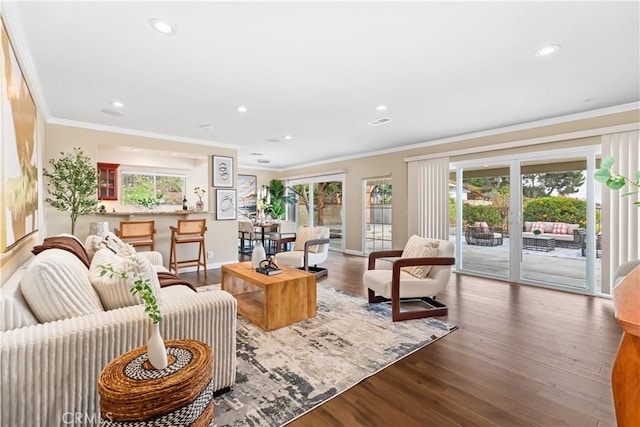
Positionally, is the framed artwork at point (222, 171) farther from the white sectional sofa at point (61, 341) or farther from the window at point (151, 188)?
the white sectional sofa at point (61, 341)

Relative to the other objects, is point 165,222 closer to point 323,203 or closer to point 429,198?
point 323,203

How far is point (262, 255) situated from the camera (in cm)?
345

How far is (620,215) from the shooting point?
3.71 metres

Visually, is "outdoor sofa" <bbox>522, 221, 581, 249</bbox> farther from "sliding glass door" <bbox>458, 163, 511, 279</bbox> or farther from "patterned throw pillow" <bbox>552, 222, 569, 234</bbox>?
"sliding glass door" <bbox>458, 163, 511, 279</bbox>

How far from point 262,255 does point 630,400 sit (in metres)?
3.04

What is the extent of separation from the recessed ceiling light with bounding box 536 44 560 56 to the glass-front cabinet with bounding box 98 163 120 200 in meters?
7.84

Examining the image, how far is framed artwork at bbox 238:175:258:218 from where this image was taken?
352 inches

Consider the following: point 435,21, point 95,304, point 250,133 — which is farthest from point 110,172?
point 435,21

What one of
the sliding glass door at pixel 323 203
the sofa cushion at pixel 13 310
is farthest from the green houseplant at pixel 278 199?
the sofa cushion at pixel 13 310

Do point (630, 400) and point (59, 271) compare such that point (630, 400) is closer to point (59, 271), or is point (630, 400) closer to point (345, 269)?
point (59, 271)

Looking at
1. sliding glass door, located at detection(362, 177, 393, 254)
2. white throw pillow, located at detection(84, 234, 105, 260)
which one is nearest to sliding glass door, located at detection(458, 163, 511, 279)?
sliding glass door, located at detection(362, 177, 393, 254)

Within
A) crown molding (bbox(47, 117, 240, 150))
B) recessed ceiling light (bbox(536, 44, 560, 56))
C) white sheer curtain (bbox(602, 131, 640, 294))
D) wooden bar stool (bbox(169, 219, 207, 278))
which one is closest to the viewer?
recessed ceiling light (bbox(536, 44, 560, 56))

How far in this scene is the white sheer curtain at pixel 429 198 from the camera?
5344 millimetres

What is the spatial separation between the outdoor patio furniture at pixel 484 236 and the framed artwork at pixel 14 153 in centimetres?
581
